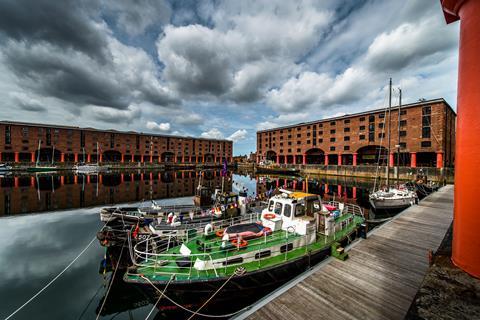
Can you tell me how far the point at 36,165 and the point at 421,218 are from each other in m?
103

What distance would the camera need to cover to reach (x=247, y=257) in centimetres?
865

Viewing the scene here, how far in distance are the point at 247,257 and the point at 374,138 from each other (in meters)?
63.0

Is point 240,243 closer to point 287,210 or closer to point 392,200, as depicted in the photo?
point 287,210

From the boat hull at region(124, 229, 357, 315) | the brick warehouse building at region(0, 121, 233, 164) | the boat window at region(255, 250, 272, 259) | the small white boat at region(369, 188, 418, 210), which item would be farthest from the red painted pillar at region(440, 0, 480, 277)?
the brick warehouse building at region(0, 121, 233, 164)

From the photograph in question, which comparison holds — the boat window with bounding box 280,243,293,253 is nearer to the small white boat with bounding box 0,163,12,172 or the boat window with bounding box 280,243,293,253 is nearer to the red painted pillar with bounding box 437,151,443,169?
the red painted pillar with bounding box 437,151,443,169

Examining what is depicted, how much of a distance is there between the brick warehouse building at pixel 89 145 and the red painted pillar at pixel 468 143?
106122 millimetres

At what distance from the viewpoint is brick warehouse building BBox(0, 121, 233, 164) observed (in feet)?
234

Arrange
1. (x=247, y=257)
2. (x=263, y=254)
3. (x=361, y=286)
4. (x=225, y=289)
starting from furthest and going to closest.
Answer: (x=263, y=254)
(x=247, y=257)
(x=225, y=289)
(x=361, y=286)

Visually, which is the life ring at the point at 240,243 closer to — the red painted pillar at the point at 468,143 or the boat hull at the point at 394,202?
the red painted pillar at the point at 468,143

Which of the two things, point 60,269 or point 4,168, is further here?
point 4,168

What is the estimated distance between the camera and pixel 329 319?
521 cm

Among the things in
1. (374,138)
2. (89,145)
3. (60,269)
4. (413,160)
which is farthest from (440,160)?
(89,145)

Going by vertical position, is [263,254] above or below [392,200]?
above

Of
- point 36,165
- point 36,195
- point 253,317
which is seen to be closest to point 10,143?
point 36,165
